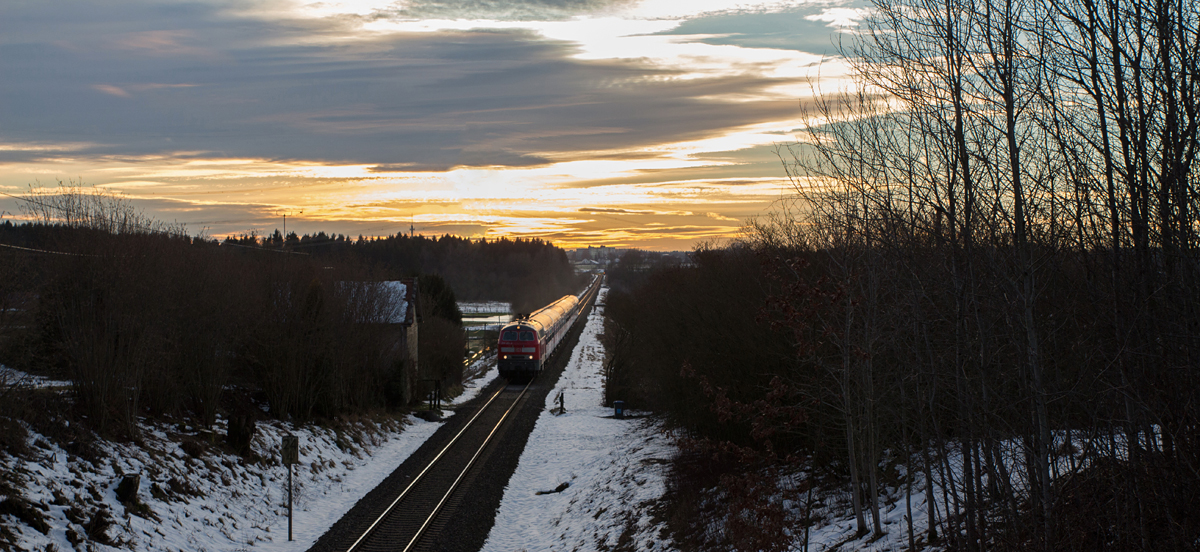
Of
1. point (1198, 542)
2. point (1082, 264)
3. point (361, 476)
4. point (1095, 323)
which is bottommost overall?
point (361, 476)

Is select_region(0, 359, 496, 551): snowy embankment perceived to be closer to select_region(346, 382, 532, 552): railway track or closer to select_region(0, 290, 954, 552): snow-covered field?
select_region(0, 290, 954, 552): snow-covered field

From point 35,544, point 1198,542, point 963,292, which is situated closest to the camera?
point 1198,542

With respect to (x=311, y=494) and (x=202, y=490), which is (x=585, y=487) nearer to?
(x=311, y=494)

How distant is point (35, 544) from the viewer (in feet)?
34.3

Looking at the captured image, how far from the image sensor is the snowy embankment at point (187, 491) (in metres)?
11.6

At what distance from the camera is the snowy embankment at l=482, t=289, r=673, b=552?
1455 centimetres

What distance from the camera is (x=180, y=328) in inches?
734

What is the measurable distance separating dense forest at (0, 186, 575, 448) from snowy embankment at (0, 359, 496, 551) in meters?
0.93

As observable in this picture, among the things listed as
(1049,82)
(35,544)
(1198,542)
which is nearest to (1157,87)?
(1049,82)

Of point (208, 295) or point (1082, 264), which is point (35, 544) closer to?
point (208, 295)

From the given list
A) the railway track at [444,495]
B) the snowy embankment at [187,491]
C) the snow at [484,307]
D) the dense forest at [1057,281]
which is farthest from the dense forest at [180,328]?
the snow at [484,307]

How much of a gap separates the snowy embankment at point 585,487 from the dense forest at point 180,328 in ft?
24.4

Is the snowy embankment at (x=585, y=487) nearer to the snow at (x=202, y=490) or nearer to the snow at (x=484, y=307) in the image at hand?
the snow at (x=202, y=490)

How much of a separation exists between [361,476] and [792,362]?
12.3 meters
